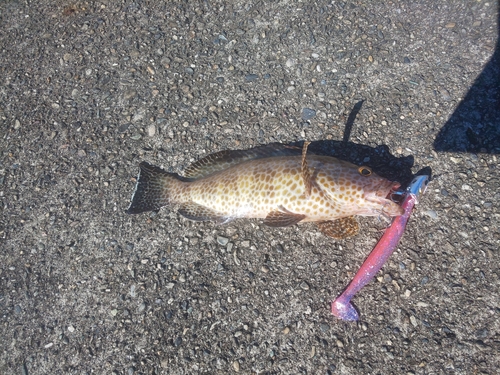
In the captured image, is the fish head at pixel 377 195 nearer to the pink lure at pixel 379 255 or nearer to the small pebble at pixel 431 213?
the pink lure at pixel 379 255

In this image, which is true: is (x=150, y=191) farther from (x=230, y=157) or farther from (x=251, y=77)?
(x=251, y=77)

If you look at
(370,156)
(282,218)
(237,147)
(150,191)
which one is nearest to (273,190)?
(282,218)

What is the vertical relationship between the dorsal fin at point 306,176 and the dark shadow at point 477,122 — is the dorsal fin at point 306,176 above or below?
below

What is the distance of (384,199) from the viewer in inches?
155

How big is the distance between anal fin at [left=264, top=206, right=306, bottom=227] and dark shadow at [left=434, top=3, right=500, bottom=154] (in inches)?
78.1

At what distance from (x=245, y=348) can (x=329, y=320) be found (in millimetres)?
875

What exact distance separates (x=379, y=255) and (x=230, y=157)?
1.97 metres

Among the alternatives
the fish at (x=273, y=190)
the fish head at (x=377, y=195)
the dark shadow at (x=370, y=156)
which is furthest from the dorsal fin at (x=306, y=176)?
the dark shadow at (x=370, y=156)

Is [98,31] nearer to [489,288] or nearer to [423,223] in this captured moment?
[423,223]

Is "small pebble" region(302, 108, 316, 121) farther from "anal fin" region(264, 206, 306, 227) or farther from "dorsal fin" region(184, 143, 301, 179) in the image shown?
"anal fin" region(264, 206, 306, 227)

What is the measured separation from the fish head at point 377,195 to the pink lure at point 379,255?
0.17 m

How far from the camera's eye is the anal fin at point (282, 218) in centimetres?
410

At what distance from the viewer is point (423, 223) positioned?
4.40m

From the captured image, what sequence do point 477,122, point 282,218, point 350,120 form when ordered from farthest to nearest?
point 350,120
point 477,122
point 282,218
